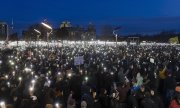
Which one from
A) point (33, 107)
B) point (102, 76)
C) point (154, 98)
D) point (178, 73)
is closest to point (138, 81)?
point (102, 76)

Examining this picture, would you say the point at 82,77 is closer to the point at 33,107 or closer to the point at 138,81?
the point at 138,81

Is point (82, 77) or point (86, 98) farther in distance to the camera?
point (82, 77)

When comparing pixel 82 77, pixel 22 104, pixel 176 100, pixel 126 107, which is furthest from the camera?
pixel 82 77

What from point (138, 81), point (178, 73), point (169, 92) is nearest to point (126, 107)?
point (169, 92)

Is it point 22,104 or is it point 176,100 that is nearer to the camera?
point 176,100

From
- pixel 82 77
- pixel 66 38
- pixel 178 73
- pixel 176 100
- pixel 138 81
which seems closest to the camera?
pixel 176 100

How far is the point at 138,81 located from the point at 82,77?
255 centimetres

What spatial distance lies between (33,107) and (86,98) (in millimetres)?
1420

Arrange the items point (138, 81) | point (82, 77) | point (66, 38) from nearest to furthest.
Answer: point (138, 81) → point (82, 77) → point (66, 38)

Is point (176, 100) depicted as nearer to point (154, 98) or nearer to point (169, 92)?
point (154, 98)

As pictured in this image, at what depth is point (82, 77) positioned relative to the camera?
18.1 meters

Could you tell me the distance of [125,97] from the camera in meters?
12.9

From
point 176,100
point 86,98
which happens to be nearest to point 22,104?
point 86,98

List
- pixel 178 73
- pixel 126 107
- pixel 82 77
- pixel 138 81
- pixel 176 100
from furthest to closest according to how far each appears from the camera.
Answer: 1. pixel 178 73
2. pixel 82 77
3. pixel 138 81
4. pixel 126 107
5. pixel 176 100
